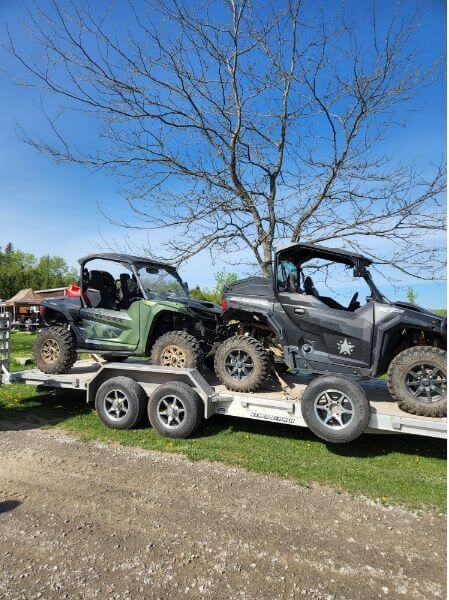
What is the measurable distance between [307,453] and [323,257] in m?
2.69

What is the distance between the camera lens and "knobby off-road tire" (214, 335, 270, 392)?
5.56m

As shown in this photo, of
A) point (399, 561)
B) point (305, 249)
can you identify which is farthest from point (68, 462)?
point (305, 249)

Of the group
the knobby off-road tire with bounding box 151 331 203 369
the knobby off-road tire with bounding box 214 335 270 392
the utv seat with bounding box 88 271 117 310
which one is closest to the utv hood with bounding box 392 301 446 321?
the knobby off-road tire with bounding box 214 335 270 392

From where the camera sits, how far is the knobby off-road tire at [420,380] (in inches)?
180

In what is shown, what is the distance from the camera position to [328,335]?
5.34m

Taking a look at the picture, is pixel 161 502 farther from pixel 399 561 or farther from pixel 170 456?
pixel 399 561

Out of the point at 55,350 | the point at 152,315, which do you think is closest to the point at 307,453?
the point at 152,315

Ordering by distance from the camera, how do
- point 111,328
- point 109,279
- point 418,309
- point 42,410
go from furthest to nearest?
point 109,279 < point 42,410 < point 111,328 < point 418,309

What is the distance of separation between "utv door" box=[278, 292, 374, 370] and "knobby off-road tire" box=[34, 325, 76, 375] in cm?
363

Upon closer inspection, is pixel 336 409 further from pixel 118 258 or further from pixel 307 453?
pixel 118 258

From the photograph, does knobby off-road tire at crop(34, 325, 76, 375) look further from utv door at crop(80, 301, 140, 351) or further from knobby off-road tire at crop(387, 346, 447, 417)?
knobby off-road tire at crop(387, 346, 447, 417)

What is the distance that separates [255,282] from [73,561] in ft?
12.8

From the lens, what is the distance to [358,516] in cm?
371

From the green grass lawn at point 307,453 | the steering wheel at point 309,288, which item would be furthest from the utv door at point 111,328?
the steering wheel at point 309,288
